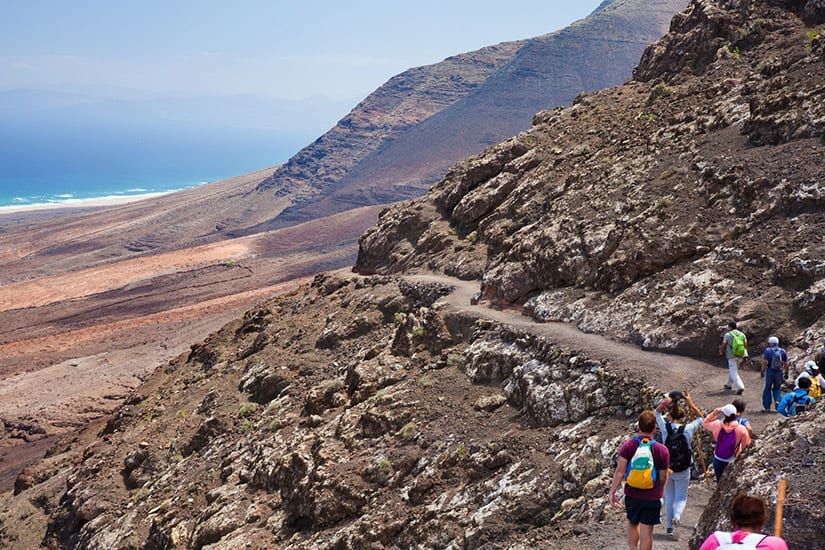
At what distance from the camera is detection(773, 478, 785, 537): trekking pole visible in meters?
5.81

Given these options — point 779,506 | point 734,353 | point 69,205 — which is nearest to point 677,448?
point 779,506

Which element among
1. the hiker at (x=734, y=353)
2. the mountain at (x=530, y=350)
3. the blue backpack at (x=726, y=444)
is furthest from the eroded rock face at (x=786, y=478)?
the hiker at (x=734, y=353)

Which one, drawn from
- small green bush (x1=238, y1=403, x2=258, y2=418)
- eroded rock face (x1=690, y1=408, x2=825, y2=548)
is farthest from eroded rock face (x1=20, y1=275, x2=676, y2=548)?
eroded rock face (x1=690, y1=408, x2=825, y2=548)

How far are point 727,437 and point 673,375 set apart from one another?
14.0 ft

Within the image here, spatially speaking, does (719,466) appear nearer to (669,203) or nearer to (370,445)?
(370,445)

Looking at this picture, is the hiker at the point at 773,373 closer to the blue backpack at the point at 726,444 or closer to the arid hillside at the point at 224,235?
the blue backpack at the point at 726,444

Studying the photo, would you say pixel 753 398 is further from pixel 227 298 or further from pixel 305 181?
pixel 305 181

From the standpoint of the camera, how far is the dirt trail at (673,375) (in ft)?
31.2

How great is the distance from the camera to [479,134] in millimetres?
123312

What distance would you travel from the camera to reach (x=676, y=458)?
28.3 feet

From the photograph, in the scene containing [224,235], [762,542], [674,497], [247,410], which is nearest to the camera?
[762,542]

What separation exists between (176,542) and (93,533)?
485cm

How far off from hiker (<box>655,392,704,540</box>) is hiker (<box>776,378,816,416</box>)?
1.83 metres

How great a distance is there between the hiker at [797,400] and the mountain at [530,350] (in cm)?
78
